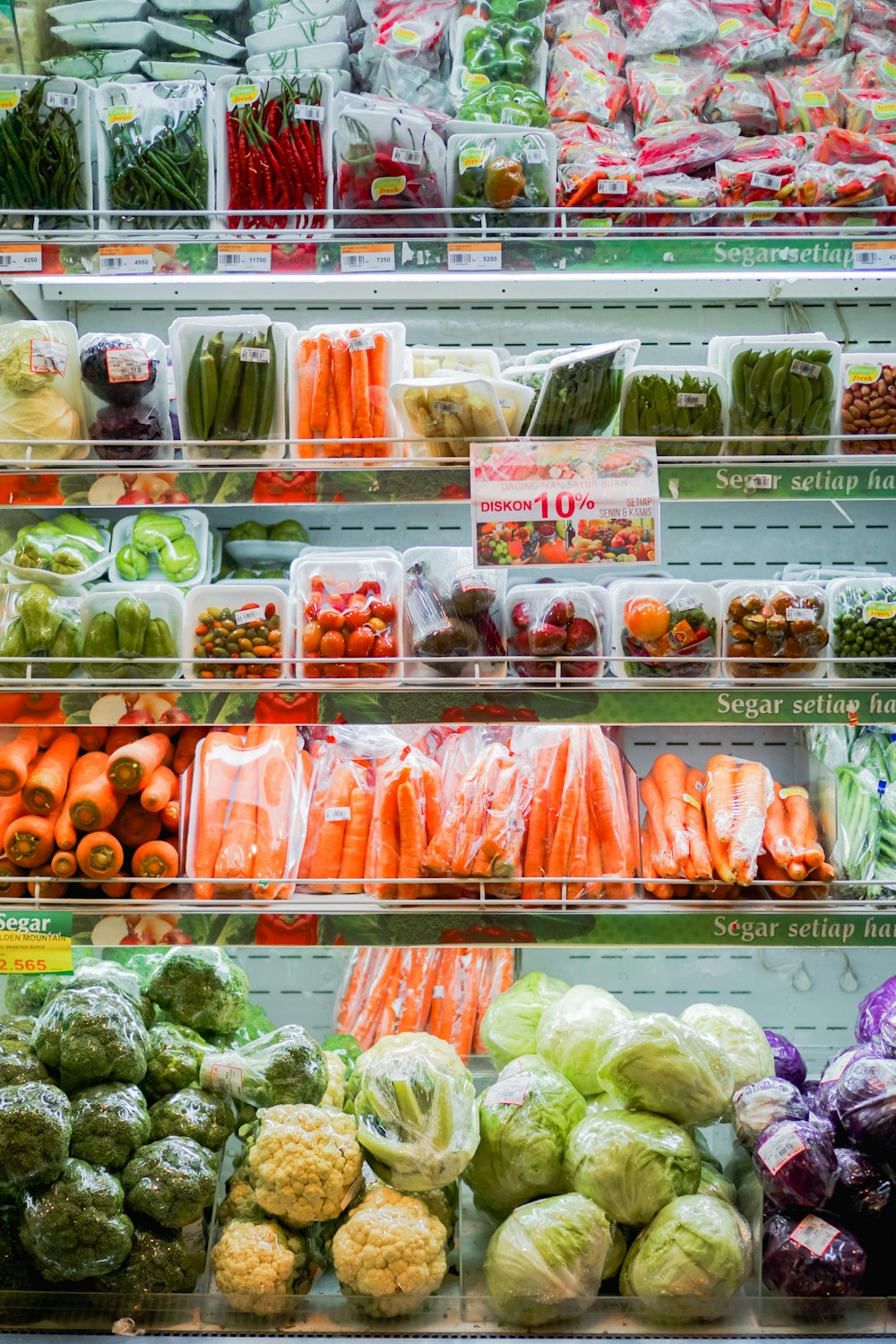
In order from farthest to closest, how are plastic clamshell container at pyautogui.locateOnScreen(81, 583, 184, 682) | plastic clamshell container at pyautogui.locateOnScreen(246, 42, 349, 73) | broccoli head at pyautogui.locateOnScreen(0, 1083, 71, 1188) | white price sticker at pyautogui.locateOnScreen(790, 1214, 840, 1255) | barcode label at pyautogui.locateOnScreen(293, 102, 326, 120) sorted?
plastic clamshell container at pyautogui.locateOnScreen(246, 42, 349, 73)
barcode label at pyautogui.locateOnScreen(293, 102, 326, 120)
plastic clamshell container at pyautogui.locateOnScreen(81, 583, 184, 682)
white price sticker at pyautogui.locateOnScreen(790, 1214, 840, 1255)
broccoli head at pyautogui.locateOnScreen(0, 1083, 71, 1188)

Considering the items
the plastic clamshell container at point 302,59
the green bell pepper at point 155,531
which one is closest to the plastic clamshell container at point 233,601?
the green bell pepper at point 155,531

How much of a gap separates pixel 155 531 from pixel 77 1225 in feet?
5.02

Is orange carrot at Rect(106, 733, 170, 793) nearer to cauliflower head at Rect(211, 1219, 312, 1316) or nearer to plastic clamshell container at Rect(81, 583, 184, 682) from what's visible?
plastic clamshell container at Rect(81, 583, 184, 682)

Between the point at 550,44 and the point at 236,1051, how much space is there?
8.01 feet

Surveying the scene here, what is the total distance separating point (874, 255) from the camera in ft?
6.84

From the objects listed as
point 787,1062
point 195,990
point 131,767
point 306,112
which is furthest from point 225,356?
point 787,1062

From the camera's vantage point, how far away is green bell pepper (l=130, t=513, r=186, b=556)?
2.70 m

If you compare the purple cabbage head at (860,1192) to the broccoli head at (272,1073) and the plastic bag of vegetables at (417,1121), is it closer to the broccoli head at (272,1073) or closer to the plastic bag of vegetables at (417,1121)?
the plastic bag of vegetables at (417,1121)

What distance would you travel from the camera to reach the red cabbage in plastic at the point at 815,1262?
6.35 feet

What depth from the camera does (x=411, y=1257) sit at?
1.91m

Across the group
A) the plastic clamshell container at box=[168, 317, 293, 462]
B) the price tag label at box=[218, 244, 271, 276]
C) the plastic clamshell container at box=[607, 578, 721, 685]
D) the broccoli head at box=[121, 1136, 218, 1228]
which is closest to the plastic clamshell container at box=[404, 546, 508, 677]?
the plastic clamshell container at box=[607, 578, 721, 685]

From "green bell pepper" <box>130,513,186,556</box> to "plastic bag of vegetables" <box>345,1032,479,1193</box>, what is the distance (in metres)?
1.33

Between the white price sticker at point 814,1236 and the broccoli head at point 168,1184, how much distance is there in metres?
1.03

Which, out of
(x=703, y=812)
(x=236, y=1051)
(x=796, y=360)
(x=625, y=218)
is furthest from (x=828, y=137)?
(x=236, y=1051)
